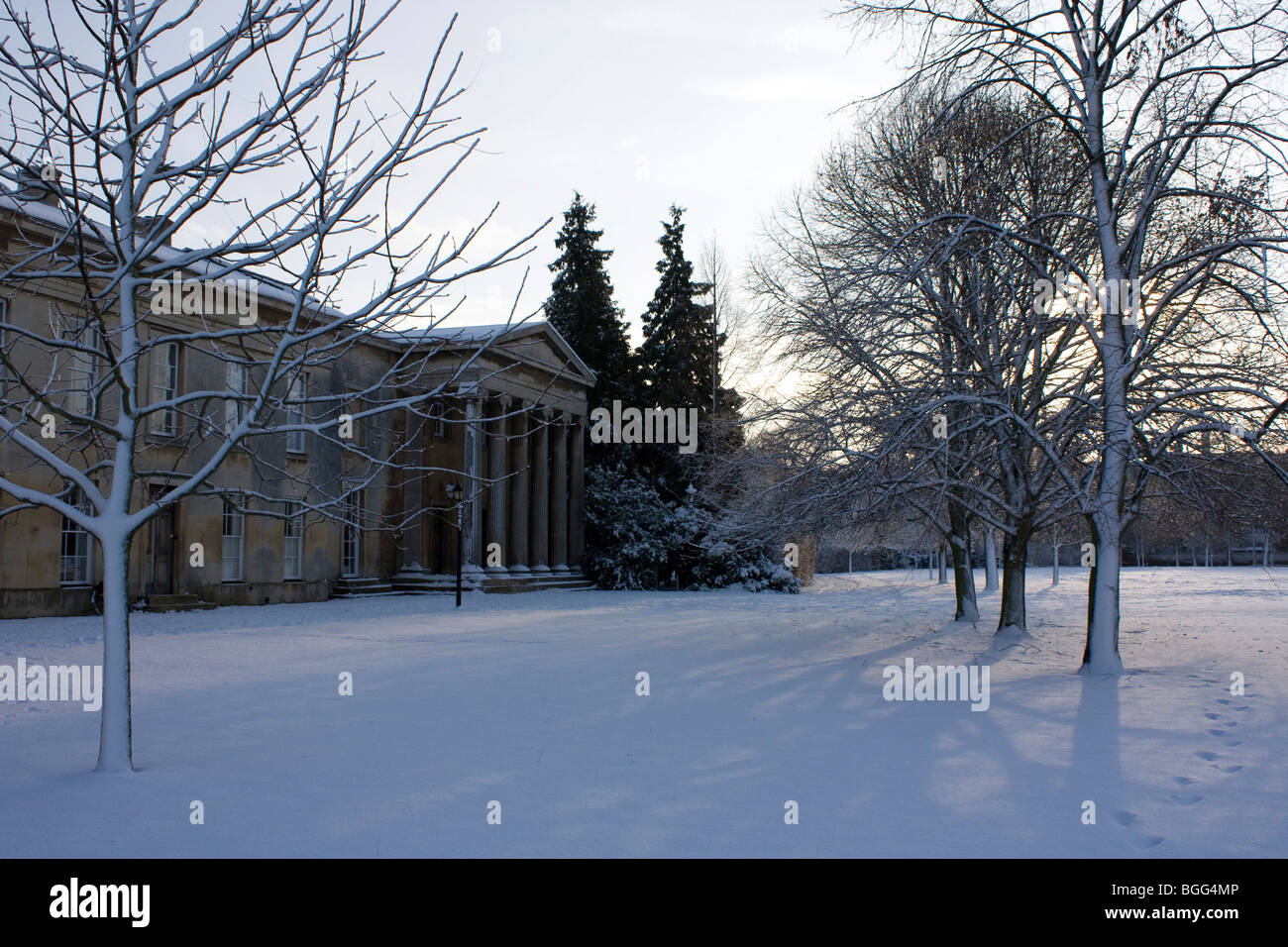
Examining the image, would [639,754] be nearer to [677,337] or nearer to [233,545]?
[233,545]

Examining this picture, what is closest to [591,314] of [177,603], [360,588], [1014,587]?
[360,588]

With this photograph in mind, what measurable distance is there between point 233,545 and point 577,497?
15.3 m

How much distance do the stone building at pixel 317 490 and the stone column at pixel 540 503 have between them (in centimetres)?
6

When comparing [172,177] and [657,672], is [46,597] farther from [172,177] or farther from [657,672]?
[172,177]

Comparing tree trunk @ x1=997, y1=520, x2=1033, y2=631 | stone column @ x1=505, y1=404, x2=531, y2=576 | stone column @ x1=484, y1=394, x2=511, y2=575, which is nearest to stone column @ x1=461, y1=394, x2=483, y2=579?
stone column @ x1=484, y1=394, x2=511, y2=575

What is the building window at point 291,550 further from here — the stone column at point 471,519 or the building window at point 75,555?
the building window at point 75,555

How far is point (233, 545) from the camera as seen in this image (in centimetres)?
2467

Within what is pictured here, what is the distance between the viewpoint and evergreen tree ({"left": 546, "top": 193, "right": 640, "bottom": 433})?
4147 cm

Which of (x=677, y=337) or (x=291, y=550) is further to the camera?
(x=677, y=337)

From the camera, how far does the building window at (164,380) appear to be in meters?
22.0
